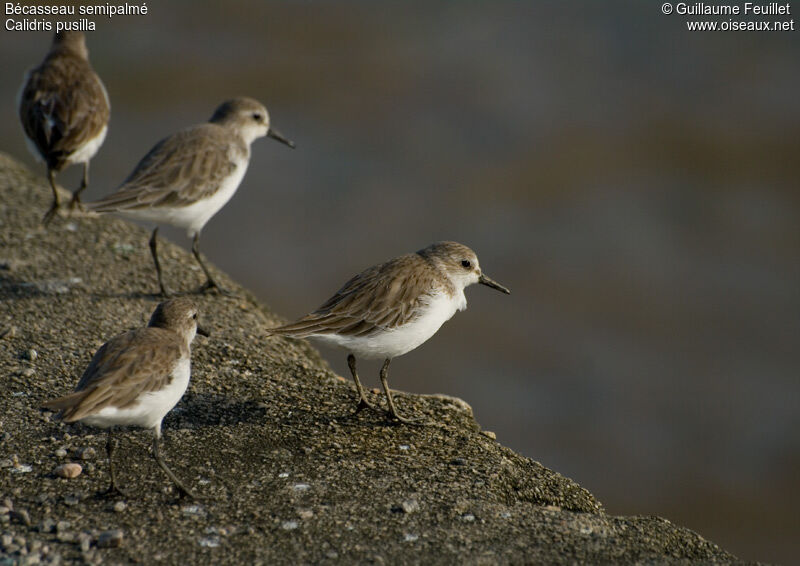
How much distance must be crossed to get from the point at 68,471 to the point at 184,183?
307 cm

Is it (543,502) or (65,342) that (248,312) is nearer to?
(65,342)

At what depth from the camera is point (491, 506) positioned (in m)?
4.70

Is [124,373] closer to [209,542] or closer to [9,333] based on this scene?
[209,542]

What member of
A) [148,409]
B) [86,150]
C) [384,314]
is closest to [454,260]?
[384,314]

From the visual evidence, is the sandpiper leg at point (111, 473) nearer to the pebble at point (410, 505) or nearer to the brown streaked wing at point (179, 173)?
the pebble at point (410, 505)

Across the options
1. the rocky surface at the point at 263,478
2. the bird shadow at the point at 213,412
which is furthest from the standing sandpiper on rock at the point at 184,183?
the bird shadow at the point at 213,412

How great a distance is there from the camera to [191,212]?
289 inches

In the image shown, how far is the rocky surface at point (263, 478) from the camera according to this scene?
423cm

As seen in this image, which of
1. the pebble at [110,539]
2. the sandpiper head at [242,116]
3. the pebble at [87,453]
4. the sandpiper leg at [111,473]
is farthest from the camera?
the sandpiper head at [242,116]

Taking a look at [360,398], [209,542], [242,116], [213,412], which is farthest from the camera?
[242,116]

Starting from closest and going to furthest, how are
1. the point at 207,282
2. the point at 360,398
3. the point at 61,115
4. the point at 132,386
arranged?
the point at 132,386
the point at 360,398
the point at 207,282
the point at 61,115

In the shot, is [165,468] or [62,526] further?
[165,468]

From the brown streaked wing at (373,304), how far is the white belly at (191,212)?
6.88ft

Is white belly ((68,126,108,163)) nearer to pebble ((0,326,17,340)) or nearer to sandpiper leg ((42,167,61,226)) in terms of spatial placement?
sandpiper leg ((42,167,61,226))
